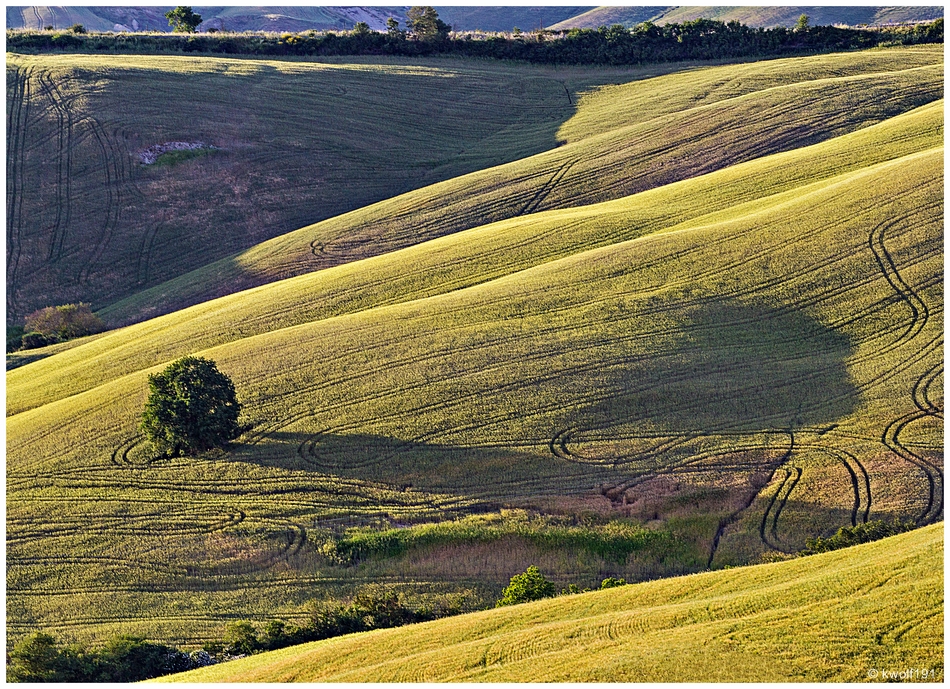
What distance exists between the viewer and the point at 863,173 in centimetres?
5106

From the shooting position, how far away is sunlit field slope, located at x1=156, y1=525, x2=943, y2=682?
19.7m

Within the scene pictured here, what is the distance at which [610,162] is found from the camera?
68438mm

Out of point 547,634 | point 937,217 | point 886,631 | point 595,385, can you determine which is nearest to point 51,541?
point 547,634

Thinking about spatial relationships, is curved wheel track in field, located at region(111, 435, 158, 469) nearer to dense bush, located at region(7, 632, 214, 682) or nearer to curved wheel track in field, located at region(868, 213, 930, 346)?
dense bush, located at region(7, 632, 214, 682)

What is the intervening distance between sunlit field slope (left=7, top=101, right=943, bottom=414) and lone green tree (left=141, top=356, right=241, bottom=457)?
9547mm

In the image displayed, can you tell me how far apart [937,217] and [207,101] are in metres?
66.3

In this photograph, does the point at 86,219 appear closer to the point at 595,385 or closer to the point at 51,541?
the point at 51,541

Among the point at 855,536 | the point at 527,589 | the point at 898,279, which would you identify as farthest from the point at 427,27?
the point at 527,589

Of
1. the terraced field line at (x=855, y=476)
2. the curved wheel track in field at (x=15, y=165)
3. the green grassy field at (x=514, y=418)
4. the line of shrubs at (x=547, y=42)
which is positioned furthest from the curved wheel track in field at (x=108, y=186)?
the terraced field line at (x=855, y=476)

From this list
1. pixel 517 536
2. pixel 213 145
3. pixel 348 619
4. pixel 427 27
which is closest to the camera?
pixel 348 619

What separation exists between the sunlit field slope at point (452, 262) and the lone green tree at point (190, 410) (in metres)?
9.55

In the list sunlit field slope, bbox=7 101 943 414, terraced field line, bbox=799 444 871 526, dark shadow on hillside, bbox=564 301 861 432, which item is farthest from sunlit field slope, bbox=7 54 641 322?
terraced field line, bbox=799 444 871 526

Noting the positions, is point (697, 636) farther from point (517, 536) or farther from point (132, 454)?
point (132, 454)

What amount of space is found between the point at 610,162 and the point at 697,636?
53.1 meters
